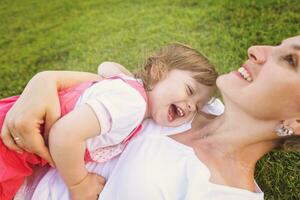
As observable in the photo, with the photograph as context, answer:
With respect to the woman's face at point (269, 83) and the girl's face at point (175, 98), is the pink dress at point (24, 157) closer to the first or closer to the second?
the girl's face at point (175, 98)

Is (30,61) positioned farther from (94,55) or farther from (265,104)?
(265,104)

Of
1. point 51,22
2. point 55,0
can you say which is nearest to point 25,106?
point 51,22

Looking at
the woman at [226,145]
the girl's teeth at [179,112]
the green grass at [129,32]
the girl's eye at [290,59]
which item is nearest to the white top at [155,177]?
the woman at [226,145]

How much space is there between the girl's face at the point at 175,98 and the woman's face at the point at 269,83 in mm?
152

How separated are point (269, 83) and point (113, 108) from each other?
55cm

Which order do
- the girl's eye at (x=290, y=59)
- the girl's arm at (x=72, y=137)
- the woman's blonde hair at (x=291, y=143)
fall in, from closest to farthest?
the girl's arm at (x=72, y=137) → the girl's eye at (x=290, y=59) → the woman's blonde hair at (x=291, y=143)

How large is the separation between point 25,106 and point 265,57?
2.89ft

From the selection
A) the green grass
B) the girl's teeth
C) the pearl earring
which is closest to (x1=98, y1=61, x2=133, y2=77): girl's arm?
the girl's teeth

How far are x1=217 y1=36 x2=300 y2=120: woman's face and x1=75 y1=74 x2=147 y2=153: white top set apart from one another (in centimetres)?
33

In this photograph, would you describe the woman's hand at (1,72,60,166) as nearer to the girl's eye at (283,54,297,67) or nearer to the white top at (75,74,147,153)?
the white top at (75,74,147,153)

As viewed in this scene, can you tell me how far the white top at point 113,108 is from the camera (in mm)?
1855

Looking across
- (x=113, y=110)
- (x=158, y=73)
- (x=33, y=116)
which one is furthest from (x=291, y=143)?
(x=33, y=116)

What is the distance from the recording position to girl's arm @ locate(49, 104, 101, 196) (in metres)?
1.80

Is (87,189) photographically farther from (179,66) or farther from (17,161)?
(179,66)
